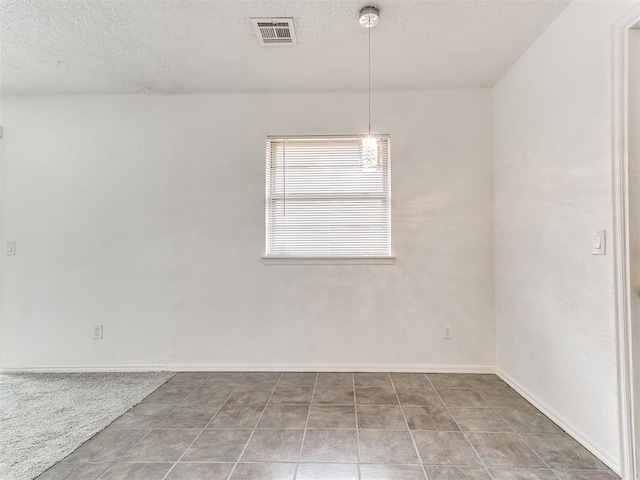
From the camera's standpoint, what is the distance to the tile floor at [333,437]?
149 centimetres

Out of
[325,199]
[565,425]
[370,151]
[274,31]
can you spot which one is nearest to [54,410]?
[325,199]

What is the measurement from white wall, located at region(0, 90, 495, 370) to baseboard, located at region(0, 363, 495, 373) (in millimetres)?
26

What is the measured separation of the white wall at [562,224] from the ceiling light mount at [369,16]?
3.71 feet

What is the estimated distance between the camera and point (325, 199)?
110 inches

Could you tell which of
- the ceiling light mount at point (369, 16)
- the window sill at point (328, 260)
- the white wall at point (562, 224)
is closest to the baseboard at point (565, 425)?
the white wall at point (562, 224)

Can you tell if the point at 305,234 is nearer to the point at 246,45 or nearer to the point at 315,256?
the point at 315,256

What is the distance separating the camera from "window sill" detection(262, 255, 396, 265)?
8.87 feet

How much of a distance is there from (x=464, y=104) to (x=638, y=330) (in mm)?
2109

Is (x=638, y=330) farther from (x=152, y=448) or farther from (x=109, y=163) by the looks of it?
(x=109, y=163)

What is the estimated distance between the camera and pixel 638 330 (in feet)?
4.68

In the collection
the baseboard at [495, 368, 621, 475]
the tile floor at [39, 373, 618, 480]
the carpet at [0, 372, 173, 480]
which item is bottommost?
the carpet at [0, 372, 173, 480]

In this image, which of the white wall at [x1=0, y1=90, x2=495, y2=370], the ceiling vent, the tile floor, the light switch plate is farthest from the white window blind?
the light switch plate

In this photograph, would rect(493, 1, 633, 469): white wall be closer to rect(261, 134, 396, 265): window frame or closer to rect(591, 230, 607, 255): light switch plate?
rect(591, 230, 607, 255): light switch plate


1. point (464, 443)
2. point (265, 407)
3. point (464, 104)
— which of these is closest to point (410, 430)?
point (464, 443)
